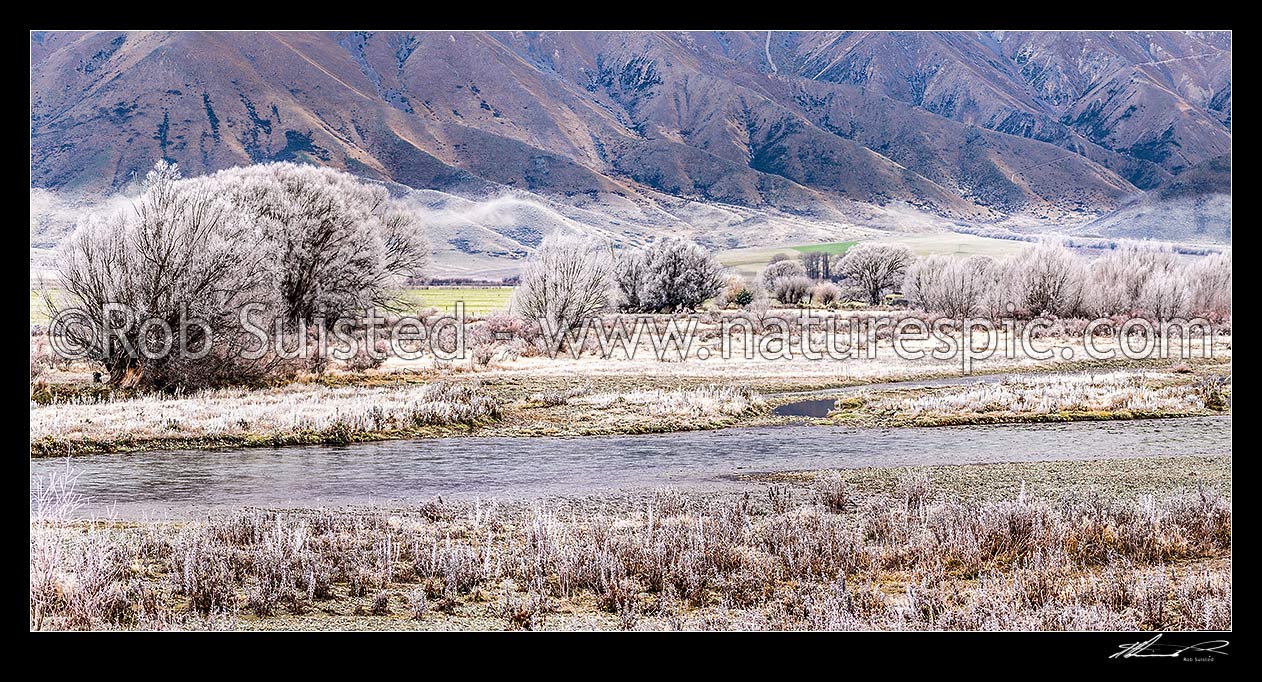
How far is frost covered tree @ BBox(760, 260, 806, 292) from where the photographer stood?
252 ft

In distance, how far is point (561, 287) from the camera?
32.6m

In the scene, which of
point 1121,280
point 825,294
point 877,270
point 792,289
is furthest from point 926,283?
point 877,270

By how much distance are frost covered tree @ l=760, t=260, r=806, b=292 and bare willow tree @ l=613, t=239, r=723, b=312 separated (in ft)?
43.4

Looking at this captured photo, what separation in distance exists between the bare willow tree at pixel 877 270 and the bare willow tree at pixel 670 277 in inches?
654

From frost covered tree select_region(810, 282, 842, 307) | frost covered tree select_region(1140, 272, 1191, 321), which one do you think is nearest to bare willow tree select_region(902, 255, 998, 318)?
frost covered tree select_region(1140, 272, 1191, 321)

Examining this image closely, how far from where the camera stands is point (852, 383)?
2828 centimetres

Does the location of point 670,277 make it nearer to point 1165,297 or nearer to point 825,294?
point 825,294

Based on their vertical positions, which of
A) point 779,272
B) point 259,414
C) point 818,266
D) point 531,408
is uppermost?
→ point 818,266

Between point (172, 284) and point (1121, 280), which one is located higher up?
point (1121, 280)

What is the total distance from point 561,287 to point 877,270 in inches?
1875
